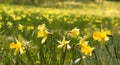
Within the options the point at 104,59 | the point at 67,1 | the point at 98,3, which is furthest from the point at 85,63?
the point at 98,3

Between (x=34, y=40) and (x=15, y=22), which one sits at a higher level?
(x=34, y=40)

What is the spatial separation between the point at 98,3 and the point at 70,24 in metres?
19.7

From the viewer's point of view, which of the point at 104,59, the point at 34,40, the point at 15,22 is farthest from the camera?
the point at 15,22

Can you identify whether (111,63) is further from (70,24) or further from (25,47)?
(70,24)

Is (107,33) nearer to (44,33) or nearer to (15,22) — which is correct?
(44,33)

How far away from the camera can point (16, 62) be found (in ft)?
8.53

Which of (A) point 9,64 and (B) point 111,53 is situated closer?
(B) point 111,53

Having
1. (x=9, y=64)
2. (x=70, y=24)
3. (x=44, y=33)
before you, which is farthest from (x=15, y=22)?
(x=44, y=33)

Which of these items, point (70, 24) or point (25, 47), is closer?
point (25, 47)

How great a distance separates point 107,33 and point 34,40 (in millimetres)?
2173

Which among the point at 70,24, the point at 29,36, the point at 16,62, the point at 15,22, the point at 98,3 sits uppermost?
the point at 16,62

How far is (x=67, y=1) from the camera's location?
2650cm

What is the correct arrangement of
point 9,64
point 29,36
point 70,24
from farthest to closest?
point 70,24 < point 29,36 < point 9,64

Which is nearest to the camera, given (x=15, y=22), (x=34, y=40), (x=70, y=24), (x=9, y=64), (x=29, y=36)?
(x=9, y=64)
